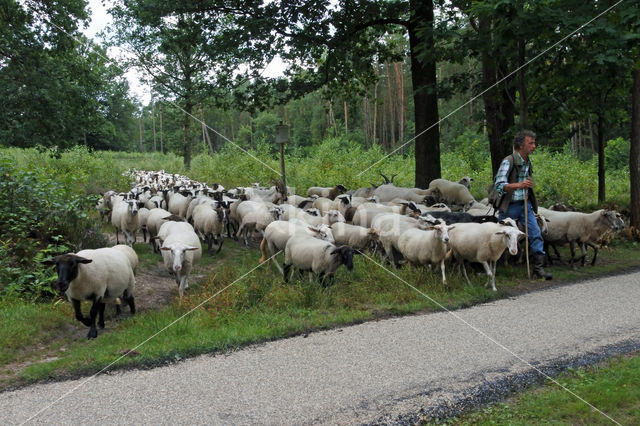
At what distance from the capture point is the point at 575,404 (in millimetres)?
4605

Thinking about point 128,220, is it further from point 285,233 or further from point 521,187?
point 521,187

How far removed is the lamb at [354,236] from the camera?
37.6 ft

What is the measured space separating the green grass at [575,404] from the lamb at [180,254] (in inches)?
248

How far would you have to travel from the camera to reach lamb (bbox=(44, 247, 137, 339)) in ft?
24.7

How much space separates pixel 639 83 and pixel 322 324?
11.7 metres

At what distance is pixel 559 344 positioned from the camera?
247 inches

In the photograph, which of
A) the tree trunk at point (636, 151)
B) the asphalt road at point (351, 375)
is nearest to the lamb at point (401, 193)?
the tree trunk at point (636, 151)

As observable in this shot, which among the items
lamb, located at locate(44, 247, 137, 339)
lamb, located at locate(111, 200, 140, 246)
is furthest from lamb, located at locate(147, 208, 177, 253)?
lamb, located at locate(44, 247, 137, 339)

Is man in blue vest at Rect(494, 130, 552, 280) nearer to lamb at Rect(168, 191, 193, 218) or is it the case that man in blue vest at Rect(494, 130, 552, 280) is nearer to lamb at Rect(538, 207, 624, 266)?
lamb at Rect(538, 207, 624, 266)

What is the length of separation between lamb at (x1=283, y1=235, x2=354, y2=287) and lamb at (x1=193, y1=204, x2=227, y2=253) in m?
4.09

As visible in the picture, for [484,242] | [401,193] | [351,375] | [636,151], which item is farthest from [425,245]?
[636,151]

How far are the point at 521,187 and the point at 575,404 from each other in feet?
17.1

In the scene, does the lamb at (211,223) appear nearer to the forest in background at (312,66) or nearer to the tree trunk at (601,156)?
the forest in background at (312,66)

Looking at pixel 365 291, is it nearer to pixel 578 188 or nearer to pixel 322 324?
pixel 322 324
